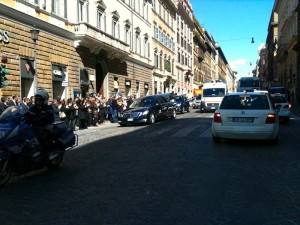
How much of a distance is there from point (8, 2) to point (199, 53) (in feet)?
229

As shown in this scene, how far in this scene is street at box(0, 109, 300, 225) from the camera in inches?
181

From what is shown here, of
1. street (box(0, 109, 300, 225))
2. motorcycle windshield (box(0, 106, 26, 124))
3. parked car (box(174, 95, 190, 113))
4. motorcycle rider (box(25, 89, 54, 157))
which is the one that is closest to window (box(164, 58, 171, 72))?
parked car (box(174, 95, 190, 113))

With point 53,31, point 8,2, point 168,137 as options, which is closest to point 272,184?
point 168,137

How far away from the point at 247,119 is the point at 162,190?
531 centimetres

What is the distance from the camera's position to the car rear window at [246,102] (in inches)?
424

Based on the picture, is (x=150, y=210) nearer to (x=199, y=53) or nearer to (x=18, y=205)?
(x=18, y=205)

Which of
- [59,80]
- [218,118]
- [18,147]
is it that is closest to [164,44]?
[59,80]

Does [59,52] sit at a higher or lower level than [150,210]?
higher

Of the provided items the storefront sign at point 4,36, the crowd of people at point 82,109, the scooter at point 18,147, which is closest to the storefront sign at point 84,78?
the crowd of people at point 82,109

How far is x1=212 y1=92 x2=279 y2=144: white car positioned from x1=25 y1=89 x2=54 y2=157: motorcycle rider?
5.02 metres

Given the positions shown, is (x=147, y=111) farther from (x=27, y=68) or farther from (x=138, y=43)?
(x=138, y=43)

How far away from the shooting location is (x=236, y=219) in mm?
4473

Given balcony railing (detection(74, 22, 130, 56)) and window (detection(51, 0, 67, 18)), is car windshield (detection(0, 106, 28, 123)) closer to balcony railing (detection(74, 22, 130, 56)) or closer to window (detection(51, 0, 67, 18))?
window (detection(51, 0, 67, 18))

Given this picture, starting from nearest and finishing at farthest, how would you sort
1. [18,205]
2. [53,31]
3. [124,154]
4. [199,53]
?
[18,205], [124,154], [53,31], [199,53]
